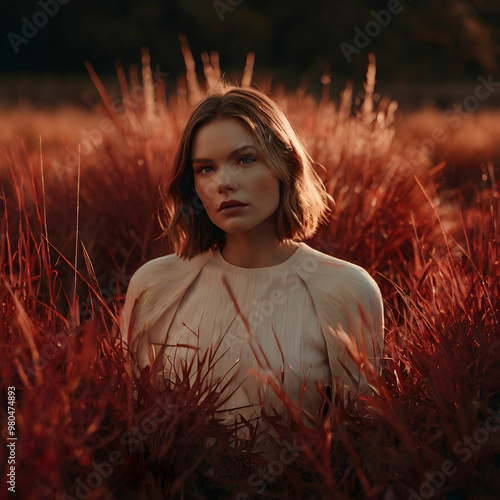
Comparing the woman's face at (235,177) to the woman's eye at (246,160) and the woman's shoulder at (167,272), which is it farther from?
the woman's shoulder at (167,272)

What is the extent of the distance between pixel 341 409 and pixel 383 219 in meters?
1.58

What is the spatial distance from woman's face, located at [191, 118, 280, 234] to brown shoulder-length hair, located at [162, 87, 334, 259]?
0.03m


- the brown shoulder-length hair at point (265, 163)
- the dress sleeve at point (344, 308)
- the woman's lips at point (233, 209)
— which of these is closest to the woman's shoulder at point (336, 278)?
the dress sleeve at point (344, 308)

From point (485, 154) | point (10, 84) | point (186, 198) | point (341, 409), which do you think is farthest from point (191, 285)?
point (10, 84)

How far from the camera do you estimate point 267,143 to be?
5.46 ft

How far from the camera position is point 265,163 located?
166cm

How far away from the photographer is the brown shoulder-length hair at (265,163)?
1680mm

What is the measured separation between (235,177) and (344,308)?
1.43ft

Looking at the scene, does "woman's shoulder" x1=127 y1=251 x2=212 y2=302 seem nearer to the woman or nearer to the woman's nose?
the woman

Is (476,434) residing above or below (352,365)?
below

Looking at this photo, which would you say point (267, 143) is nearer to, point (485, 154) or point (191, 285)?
point (191, 285)

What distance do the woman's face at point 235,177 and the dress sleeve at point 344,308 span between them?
0.76 ft

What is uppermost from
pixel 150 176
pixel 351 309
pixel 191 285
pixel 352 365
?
pixel 150 176

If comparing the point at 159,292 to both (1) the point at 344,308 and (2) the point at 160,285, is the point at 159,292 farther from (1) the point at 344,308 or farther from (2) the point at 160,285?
(1) the point at 344,308
